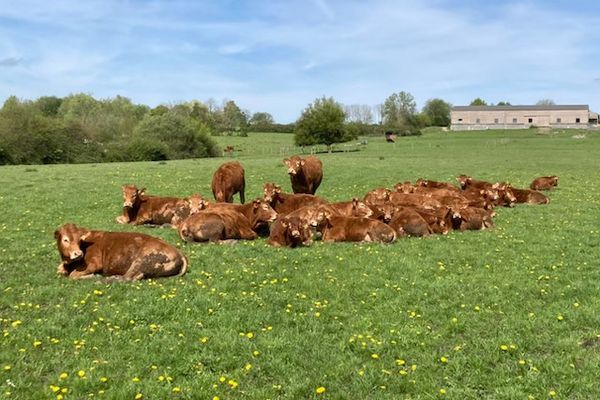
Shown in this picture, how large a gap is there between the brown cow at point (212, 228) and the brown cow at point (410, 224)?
3.86 m

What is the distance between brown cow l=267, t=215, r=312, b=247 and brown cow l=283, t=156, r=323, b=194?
23.4ft

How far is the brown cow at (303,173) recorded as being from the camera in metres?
20.6

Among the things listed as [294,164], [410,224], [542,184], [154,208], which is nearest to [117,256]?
[154,208]

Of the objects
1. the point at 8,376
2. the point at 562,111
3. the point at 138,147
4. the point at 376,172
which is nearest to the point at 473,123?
the point at 562,111

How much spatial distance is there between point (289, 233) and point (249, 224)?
1602 mm

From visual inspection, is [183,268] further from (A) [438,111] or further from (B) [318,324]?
(A) [438,111]

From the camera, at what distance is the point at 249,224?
14.3 meters

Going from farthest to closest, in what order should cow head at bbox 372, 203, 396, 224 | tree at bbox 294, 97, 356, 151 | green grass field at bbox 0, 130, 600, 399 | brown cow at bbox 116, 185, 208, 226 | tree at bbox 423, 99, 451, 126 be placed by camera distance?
tree at bbox 423, 99, 451, 126, tree at bbox 294, 97, 356, 151, brown cow at bbox 116, 185, 208, 226, cow head at bbox 372, 203, 396, 224, green grass field at bbox 0, 130, 600, 399

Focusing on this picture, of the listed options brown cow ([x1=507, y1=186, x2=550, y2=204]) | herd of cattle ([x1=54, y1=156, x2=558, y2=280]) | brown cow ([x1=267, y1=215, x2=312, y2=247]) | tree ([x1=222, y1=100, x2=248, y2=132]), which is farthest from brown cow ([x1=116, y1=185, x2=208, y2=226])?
tree ([x1=222, y1=100, x2=248, y2=132])

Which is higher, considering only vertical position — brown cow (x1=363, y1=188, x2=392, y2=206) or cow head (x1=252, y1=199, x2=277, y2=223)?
cow head (x1=252, y1=199, x2=277, y2=223)

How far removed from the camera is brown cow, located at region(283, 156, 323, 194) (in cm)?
2062

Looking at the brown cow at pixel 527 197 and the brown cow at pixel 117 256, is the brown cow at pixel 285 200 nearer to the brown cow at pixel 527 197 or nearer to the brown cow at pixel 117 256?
the brown cow at pixel 117 256

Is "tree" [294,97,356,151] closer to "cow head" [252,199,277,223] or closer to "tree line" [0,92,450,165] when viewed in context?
"tree line" [0,92,450,165]

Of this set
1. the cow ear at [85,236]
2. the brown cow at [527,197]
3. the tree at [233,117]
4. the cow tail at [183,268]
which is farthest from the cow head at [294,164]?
the tree at [233,117]
